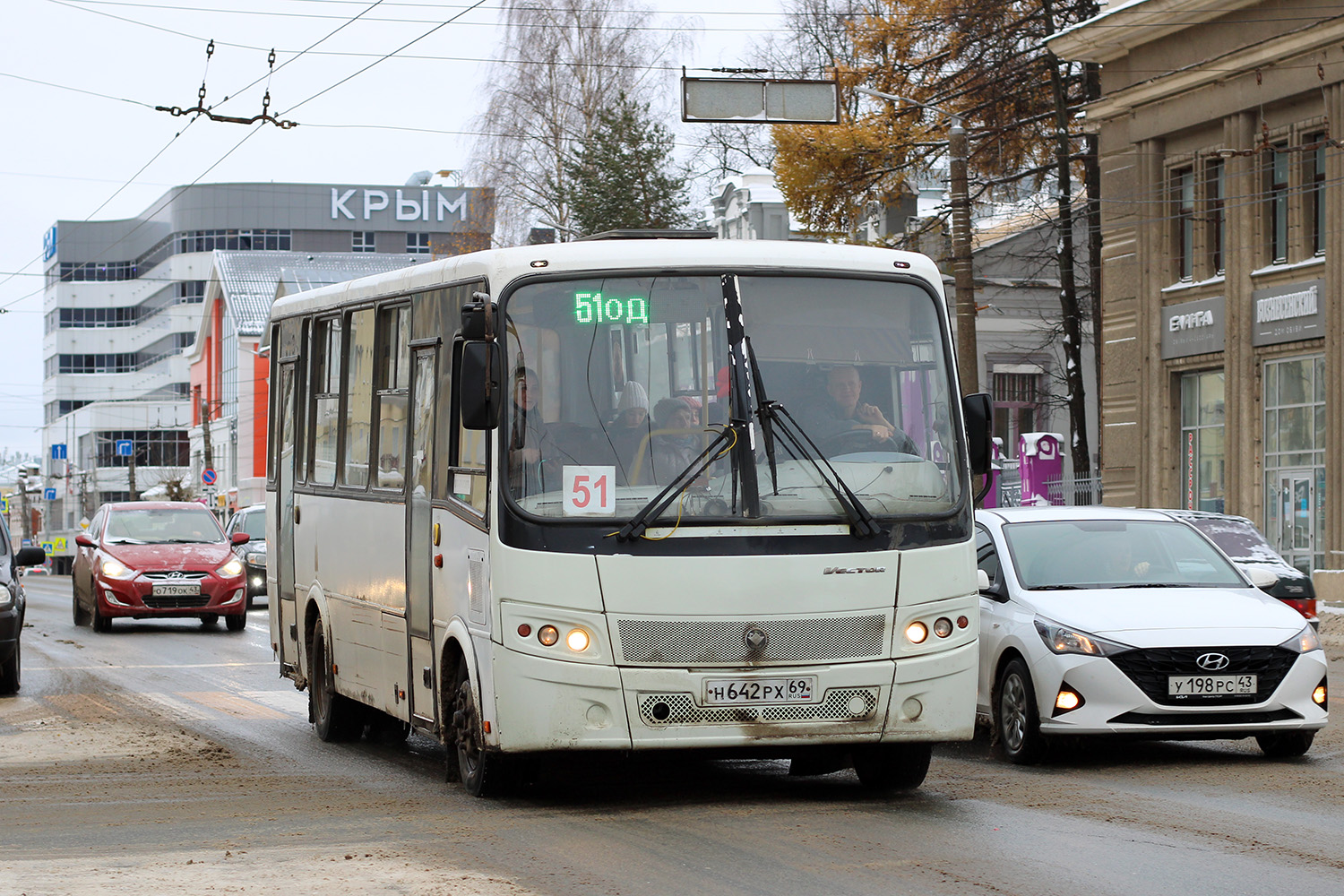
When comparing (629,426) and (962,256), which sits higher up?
(962,256)

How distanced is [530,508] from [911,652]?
1885mm

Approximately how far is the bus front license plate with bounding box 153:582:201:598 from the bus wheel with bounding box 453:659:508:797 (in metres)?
16.6

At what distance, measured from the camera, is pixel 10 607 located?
16312 millimetres

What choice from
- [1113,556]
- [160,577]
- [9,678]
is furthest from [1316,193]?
[9,678]

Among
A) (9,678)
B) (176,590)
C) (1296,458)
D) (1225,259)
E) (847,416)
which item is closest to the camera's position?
(847,416)

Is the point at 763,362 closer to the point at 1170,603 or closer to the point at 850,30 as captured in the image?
the point at 1170,603

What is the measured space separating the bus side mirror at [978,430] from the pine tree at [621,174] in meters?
42.1

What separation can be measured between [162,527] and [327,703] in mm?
15215

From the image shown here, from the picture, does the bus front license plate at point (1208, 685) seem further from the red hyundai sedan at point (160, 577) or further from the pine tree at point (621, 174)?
the pine tree at point (621, 174)

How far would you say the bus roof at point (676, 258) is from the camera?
31.9ft

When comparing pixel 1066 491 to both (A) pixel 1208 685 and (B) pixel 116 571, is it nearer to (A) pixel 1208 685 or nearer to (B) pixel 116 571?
(B) pixel 116 571

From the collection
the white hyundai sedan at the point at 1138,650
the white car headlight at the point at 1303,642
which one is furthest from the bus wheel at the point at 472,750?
the white car headlight at the point at 1303,642

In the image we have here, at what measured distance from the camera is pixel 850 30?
1430 inches

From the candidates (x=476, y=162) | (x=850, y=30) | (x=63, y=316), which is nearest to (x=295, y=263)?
(x=63, y=316)
